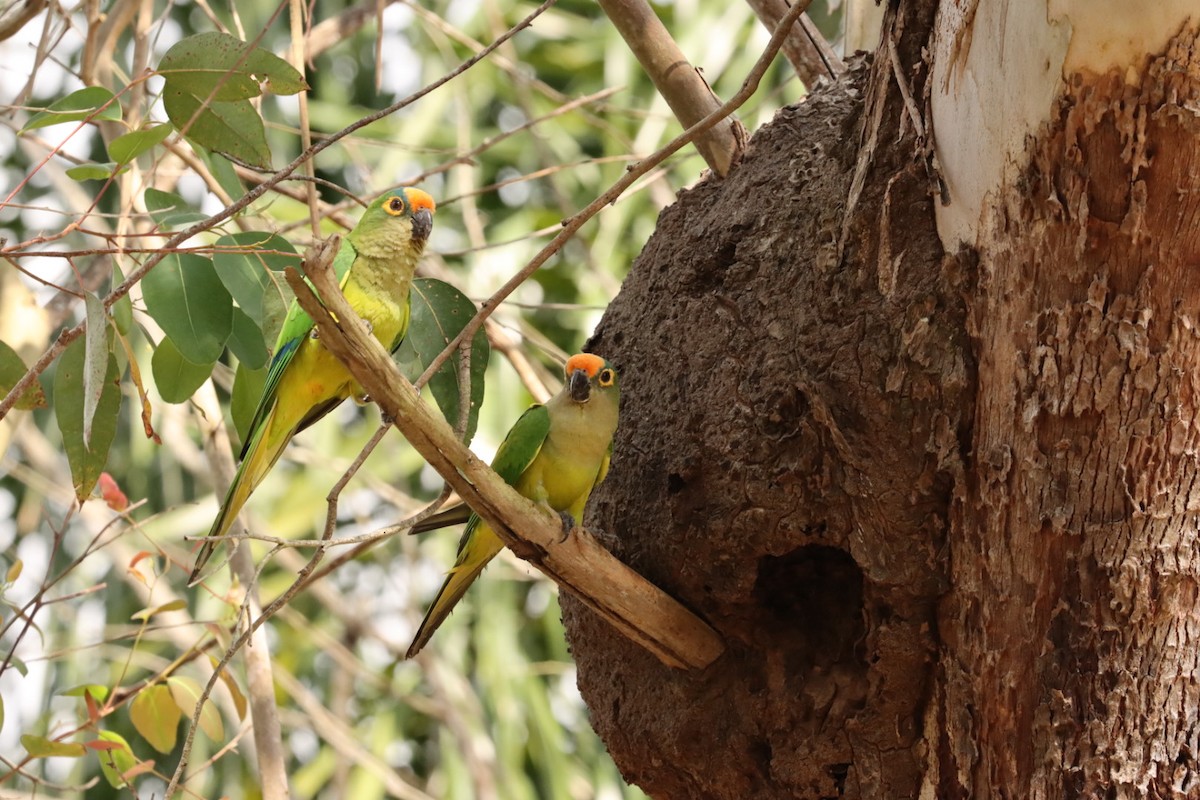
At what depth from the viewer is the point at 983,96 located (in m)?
2.14

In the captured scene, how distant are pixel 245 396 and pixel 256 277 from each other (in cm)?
46

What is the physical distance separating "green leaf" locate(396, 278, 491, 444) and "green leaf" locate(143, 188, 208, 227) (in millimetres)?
567

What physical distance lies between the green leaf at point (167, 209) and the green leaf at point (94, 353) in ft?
1.72

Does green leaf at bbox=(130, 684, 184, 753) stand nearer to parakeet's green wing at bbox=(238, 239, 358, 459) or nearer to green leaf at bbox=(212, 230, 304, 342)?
parakeet's green wing at bbox=(238, 239, 358, 459)

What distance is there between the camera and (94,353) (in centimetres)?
206

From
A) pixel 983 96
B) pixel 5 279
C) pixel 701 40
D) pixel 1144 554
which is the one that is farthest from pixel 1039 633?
pixel 701 40

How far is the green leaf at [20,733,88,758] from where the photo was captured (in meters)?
2.76

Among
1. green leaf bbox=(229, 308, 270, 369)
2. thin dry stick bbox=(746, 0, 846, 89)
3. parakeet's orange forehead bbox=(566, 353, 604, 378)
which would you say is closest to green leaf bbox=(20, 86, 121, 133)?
green leaf bbox=(229, 308, 270, 369)

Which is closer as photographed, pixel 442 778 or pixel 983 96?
pixel 983 96

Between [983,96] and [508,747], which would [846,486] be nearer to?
[983,96]

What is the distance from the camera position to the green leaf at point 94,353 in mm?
2014

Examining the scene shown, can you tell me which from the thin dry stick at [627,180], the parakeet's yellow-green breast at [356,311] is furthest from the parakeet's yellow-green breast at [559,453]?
the thin dry stick at [627,180]

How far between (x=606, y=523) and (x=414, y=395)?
1.05 meters

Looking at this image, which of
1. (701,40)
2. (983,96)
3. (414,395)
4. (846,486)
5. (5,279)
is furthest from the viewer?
(701,40)
